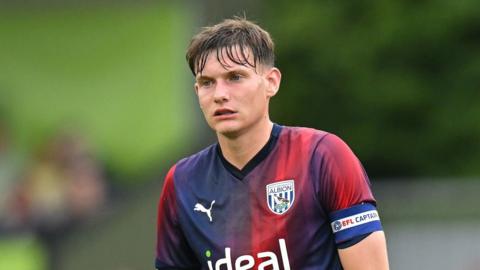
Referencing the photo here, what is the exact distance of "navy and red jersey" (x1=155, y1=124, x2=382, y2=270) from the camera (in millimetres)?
6820

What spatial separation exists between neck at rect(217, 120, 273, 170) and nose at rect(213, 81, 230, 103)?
270mm

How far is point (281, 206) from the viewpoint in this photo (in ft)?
22.8

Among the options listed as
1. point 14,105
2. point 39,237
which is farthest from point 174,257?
point 14,105

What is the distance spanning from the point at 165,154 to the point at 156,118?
1.77ft

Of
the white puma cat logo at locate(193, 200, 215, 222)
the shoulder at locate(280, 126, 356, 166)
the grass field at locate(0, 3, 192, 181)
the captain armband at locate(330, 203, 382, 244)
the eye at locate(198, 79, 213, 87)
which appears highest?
the grass field at locate(0, 3, 192, 181)

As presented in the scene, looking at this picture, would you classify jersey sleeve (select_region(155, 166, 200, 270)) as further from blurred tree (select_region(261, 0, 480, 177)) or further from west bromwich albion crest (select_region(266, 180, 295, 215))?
blurred tree (select_region(261, 0, 480, 177))

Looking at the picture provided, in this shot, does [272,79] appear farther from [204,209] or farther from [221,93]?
[204,209]

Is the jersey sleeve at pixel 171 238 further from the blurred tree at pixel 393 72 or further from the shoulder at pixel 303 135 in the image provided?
the blurred tree at pixel 393 72

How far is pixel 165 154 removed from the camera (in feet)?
67.2

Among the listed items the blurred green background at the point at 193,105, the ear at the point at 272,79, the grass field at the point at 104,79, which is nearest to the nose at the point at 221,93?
the ear at the point at 272,79

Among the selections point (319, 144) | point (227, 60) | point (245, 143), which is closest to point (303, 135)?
point (319, 144)

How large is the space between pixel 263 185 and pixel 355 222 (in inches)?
20.6

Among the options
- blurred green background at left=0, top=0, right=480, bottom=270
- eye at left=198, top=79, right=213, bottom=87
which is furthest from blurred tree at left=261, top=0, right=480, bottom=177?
eye at left=198, top=79, right=213, bottom=87

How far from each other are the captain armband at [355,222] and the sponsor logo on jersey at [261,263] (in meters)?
0.27
